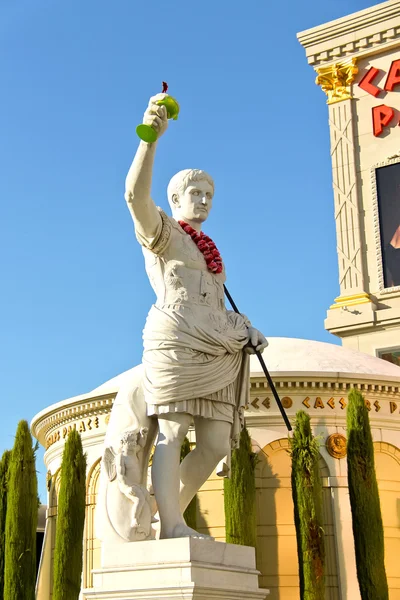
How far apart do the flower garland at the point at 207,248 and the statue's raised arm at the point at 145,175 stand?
54 cm

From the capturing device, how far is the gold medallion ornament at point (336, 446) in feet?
57.4

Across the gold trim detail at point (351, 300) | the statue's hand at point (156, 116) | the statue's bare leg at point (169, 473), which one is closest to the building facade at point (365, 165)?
the gold trim detail at point (351, 300)

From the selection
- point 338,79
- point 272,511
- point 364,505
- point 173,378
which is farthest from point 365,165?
point 173,378

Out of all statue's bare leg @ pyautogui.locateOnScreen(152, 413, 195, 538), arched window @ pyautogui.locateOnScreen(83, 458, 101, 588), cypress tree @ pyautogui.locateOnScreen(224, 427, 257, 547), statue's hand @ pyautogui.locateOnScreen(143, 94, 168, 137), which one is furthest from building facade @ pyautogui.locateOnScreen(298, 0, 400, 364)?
statue's hand @ pyautogui.locateOnScreen(143, 94, 168, 137)

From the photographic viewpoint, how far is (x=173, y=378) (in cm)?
660

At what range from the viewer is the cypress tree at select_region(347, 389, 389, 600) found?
15.8m

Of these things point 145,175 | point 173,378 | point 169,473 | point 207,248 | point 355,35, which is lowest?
point 169,473

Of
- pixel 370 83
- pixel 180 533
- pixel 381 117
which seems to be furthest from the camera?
pixel 370 83

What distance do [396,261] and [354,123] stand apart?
5.23 metres

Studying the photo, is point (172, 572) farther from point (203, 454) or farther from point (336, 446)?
point (336, 446)

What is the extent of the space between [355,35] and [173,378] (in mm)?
27519

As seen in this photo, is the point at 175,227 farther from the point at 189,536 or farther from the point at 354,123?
the point at 354,123

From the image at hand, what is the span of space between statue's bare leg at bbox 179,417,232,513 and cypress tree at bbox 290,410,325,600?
31.2 ft

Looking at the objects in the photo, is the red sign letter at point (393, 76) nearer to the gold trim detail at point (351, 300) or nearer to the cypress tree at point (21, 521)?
the gold trim detail at point (351, 300)
